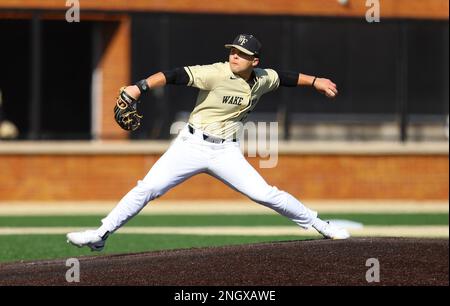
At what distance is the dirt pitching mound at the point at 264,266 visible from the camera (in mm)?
10133

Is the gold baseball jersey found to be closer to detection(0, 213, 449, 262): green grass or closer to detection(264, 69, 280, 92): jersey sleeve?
detection(264, 69, 280, 92): jersey sleeve

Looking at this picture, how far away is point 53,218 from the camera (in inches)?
744

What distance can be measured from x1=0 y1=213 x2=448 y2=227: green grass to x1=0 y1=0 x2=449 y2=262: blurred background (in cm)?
264

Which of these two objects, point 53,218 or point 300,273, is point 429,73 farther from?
point 300,273

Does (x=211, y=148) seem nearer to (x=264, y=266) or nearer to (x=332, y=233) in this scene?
(x=264, y=266)

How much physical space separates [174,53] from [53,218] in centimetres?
544

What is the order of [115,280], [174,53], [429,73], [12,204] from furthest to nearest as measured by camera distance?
[429,73], [174,53], [12,204], [115,280]

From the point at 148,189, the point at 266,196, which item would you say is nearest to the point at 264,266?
the point at 266,196

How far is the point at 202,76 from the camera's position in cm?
1078

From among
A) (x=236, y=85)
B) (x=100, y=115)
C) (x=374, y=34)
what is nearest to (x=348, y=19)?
(x=374, y=34)

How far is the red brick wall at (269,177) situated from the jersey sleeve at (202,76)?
35.9 feet

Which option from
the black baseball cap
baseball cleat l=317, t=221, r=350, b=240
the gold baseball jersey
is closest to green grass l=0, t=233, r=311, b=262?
baseball cleat l=317, t=221, r=350, b=240
